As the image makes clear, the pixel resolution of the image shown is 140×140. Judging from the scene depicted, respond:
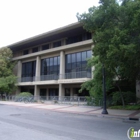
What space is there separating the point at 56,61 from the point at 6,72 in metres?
10.8

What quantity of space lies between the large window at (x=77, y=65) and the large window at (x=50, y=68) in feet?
7.33

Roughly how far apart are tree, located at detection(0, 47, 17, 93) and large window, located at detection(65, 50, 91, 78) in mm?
11099

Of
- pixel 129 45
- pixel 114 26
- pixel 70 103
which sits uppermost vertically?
pixel 114 26

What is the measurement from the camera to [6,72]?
37.4 metres

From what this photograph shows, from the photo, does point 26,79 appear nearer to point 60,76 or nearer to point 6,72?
point 6,72

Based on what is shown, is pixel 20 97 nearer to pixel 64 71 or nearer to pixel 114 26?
pixel 64 71

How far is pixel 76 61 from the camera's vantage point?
3111cm

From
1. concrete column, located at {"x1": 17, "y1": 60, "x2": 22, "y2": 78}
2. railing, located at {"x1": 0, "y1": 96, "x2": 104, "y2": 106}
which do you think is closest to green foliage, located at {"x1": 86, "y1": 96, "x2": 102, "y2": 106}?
railing, located at {"x1": 0, "y1": 96, "x2": 104, "y2": 106}

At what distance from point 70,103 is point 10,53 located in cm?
1933

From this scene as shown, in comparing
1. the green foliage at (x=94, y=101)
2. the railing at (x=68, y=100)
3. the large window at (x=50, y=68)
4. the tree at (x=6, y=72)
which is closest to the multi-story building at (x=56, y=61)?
the large window at (x=50, y=68)

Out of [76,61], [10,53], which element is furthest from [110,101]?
[10,53]

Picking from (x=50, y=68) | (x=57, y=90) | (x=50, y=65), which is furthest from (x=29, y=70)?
(x=57, y=90)

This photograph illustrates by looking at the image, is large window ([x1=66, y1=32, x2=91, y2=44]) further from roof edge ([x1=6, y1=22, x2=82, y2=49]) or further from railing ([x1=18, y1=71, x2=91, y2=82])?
railing ([x1=18, y1=71, x2=91, y2=82])

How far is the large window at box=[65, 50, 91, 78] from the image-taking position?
28883mm
